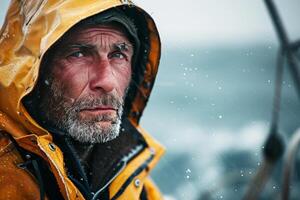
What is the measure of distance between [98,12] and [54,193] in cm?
76

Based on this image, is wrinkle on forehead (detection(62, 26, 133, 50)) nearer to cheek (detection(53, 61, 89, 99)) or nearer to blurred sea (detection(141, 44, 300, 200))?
cheek (detection(53, 61, 89, 99))

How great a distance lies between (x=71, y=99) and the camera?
6.54 ft

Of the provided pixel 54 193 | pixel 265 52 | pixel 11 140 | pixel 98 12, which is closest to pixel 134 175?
pixel 54 193

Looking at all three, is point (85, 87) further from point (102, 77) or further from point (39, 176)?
point (39, 176)

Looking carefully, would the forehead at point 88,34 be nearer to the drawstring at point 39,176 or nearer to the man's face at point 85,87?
the man's face at point 85,87

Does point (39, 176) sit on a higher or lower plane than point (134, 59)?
lower

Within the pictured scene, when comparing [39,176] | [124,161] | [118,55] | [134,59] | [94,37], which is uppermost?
[94,37]

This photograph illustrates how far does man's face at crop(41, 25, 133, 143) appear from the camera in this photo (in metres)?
1.97

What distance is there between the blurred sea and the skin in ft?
2.24

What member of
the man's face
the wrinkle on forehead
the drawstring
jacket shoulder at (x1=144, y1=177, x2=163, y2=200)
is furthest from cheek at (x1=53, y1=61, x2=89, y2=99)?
jacket shoulder at (x1=144, y1=177, x2=163, y2=200)

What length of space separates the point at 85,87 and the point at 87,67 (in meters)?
0.09

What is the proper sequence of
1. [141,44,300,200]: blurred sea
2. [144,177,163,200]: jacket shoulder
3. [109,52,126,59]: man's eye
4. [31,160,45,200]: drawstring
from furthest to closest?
[141,44,300,200]: blurred sea
[144,177,163,200]: jacket shoulder
[109,52,126,59]: man's eye
[31,160,45,200]: drawstring

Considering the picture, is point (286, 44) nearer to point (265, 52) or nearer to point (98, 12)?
point (98, 12)

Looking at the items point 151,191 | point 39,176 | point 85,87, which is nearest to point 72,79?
point 85,87
